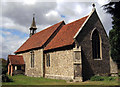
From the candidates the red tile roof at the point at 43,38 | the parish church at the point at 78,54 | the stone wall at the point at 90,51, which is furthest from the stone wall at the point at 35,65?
the stone wall at the point at 90,51

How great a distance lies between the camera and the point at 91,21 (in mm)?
22516

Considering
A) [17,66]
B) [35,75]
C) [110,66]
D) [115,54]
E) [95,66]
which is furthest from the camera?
[115,54]

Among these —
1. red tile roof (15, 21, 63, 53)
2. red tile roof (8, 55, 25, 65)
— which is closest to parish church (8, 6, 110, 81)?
red tile roof (15, 21, 63, 53)

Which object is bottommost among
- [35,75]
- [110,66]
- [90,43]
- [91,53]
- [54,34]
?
[35,75]

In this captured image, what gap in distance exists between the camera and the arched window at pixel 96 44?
22536 mm

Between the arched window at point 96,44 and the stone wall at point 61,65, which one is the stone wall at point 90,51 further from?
the stone wall at point 61,65

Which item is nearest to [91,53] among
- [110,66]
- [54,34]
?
[110,66]

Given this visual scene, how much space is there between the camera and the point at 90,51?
21.8 metres

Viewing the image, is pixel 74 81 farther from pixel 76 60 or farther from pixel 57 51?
pixel 57 51

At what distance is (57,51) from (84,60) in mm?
5036

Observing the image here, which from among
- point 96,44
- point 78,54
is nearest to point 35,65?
point 78,54

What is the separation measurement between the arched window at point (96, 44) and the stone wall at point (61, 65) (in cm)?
387

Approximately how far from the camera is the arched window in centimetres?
2254

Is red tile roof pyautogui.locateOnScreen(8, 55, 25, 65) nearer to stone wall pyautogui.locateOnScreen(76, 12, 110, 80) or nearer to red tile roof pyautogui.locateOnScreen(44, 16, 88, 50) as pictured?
red tile roof pyautogui.locateOnScreen(44, 16, 88, 50)
